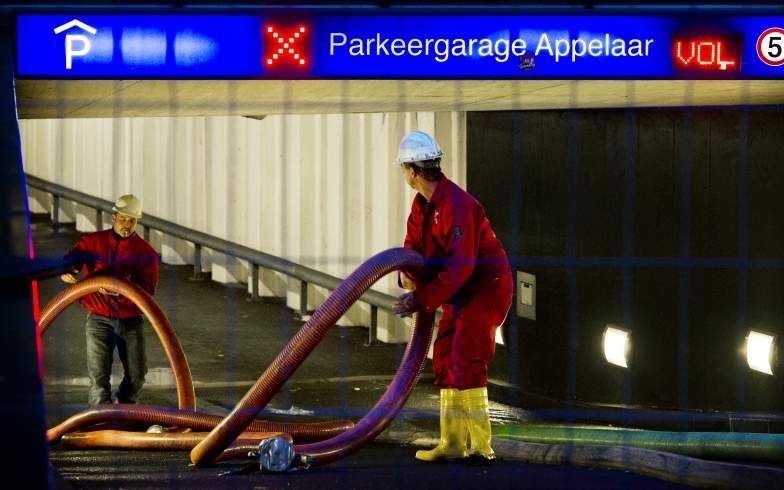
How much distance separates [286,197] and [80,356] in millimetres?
3385

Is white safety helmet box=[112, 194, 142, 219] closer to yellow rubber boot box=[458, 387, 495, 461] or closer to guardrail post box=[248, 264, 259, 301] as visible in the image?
yellow rubber boot box=[458, 387, 495, 461]

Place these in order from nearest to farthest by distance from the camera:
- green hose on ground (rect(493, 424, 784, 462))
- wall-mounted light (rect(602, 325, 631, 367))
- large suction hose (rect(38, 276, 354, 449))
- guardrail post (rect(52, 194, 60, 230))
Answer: green hose on ground (rect(493, 424, 784, 462))
large suction hose (rect(38, 276, 354, 449))
wall-mounted light (rect(602, 325, 631, 367))
guardrail post (rect(52, 194, 60, 230))

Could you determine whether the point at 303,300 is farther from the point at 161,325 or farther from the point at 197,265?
the point at 161,325

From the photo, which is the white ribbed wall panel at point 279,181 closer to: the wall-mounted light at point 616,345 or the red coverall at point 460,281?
the wall-mounted light at point 616,345

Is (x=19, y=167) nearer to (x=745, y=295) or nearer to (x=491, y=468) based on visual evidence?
(x=491, y=468)

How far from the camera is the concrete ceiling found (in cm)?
812

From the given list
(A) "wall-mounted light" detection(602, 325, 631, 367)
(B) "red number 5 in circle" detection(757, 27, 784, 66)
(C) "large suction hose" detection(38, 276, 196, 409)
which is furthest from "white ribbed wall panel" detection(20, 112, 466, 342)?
(B) "red number 5 in circle" detection(757, 27, 784, 66)

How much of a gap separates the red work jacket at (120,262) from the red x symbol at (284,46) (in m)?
2.87

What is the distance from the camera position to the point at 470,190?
458 inches

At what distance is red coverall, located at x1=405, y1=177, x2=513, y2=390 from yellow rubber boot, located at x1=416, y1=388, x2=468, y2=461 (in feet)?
0.27

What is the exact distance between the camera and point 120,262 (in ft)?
33.6

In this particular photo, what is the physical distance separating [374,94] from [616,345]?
2546mm

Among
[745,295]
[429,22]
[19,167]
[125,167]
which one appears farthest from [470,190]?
[125,167]

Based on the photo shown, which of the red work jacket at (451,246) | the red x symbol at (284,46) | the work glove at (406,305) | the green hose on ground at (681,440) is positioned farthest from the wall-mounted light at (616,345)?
the red x symbol at (284,46)
